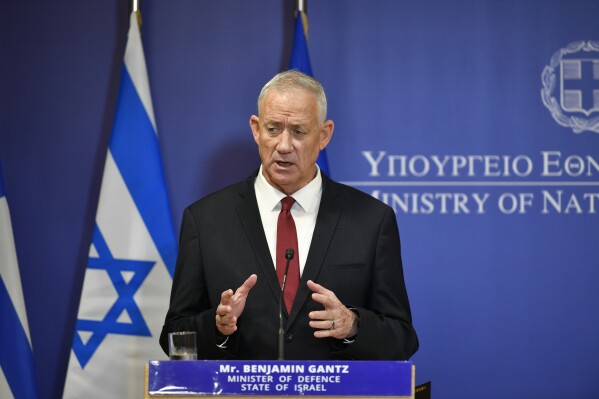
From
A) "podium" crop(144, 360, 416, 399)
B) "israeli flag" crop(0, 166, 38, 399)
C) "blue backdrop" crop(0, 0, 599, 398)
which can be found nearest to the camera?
"podium" crop(144, 360, 416, 399)

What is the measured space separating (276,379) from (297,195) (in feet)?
3.25

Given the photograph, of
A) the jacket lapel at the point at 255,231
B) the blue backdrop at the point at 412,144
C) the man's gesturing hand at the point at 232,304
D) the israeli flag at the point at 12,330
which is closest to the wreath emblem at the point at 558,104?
the blue backdrop at the point at 412,144

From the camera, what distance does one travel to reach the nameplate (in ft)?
6.30

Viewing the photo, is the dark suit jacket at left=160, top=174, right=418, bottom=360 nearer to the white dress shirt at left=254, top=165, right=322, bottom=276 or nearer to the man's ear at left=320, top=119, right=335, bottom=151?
A: the white dress shirt at left=254, top=165, right=322, bottom=276

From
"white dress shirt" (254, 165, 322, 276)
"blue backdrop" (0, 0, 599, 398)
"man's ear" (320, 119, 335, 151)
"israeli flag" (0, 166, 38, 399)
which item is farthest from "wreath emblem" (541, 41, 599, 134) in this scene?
"israeli flag" (0, 166, 38, 399)

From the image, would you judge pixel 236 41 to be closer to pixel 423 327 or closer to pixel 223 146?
pixel 223 146

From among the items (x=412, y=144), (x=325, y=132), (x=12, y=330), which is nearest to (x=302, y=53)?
(x=412, y=144)

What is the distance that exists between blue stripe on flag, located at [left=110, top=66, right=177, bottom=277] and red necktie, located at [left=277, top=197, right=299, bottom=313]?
3.68 feet

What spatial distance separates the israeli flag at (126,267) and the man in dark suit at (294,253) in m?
1.00

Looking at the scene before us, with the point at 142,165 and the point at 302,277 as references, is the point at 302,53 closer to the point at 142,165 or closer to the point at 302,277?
the point at 142,165

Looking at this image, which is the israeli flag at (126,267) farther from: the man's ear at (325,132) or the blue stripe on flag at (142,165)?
the man's ear at (325,132)

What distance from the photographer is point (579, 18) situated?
415 cm

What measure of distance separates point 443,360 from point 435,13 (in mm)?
1622

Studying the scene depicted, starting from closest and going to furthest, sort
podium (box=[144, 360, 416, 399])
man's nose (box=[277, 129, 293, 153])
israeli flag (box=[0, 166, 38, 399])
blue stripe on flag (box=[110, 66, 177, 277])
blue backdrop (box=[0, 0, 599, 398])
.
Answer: podium (box=[144, 360, 416, 399]) → man's nose (box=[277, 129, 293, 153]) → israeli flag (box=[0, 166, 38, 399]) → blue stripe on flag (box=[110, 66, 177, 277]) → blue backdrop (box=[0, 0, 599, 398])
